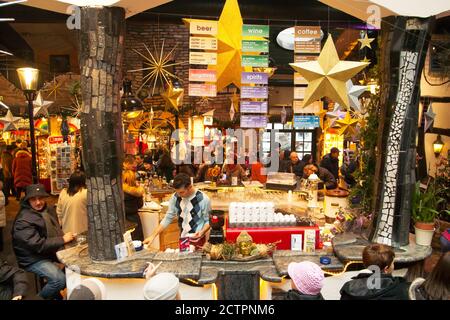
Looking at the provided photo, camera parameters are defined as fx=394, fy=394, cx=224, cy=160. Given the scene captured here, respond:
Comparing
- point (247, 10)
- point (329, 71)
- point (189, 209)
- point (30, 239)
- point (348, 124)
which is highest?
point (247, 10)

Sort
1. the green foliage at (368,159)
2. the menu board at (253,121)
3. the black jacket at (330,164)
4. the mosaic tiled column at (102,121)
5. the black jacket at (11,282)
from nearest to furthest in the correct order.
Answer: the black jacket at (11,282) < the mosaic tiled column at (102,121) < the green foliage at (368,159) < the menu board at (253,121) < the black jacket at (330,164)

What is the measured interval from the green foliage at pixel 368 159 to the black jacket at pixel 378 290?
2.04 metres

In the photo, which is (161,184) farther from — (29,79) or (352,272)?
(352,272)

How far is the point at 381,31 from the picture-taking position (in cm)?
431

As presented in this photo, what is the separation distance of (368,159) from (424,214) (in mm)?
878

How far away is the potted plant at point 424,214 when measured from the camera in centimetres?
439

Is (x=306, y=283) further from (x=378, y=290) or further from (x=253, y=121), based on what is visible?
(x=253, y=121)

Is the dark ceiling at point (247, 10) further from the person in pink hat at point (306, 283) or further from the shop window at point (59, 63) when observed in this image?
the shop window at point (59, 63)

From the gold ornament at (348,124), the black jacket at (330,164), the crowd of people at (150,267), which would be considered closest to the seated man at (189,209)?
the crowd of people at (150,267)

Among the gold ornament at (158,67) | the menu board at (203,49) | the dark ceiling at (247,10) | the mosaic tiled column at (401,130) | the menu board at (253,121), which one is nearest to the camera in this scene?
the mosaic tiled column at (401,130)

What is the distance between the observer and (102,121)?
3.76m

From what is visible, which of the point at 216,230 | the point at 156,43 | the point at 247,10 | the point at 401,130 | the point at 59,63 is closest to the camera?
the point at 401,130

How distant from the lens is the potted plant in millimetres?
4387

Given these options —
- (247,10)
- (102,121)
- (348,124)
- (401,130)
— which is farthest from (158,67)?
(401,130)
